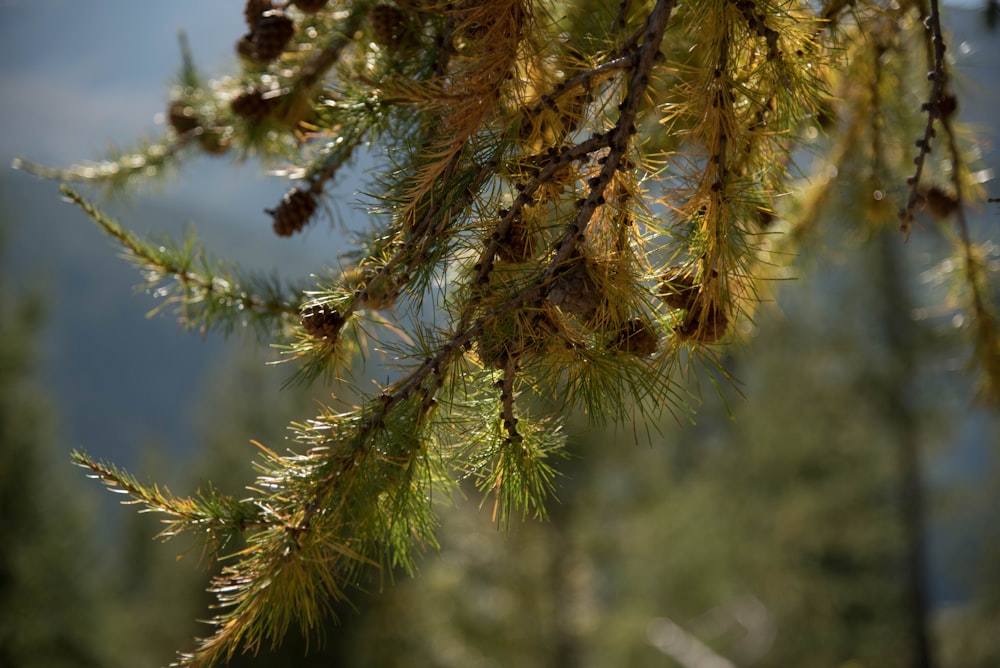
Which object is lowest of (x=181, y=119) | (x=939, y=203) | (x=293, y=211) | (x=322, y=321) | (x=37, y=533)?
(x=37, y=533)

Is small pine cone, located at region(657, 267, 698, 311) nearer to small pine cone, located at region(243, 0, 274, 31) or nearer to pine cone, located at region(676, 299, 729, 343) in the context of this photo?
pine cone, located at region(676, 299, 729, 343)

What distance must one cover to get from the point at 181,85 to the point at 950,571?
34.0 ft

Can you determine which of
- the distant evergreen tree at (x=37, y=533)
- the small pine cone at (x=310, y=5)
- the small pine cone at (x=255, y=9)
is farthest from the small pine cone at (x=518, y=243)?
the distant evergreen tree at (x=37, y=533)

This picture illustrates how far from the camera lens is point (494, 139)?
0.75 metres

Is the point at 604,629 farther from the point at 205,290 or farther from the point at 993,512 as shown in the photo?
the point at 205,290

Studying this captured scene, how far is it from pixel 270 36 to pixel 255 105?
0.15 meters

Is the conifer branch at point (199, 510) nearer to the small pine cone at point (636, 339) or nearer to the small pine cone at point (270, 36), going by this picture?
the small pine cone at point (636, 339)

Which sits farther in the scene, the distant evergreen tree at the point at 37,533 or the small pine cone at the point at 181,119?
the distant evergreen tree at the point at 37,533

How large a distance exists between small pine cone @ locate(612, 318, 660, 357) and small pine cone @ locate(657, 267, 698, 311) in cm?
4

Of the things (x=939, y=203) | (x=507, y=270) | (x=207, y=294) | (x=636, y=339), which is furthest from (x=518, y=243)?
(x=939, y=203)

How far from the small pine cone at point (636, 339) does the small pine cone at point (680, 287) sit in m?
0.04

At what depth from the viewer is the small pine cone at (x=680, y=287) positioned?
0.76 meters

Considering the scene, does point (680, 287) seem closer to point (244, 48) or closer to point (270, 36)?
point (270, 36)

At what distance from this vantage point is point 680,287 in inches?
30.4
